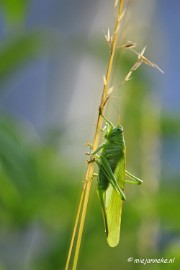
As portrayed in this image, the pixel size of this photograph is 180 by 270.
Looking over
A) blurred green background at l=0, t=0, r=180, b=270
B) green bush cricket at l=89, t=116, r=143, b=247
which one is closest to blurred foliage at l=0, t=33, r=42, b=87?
blurred green background at l=0, t=0, r=180, b=270

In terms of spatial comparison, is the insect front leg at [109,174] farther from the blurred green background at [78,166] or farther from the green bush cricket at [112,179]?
the blurred green background at [78,166]

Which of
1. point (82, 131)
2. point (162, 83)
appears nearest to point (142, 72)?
point (162, 83)

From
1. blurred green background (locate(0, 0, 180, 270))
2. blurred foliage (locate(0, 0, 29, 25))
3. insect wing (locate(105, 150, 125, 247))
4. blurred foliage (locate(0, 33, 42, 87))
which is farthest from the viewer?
blurred foliage (locate(0, 33, 42, 87))

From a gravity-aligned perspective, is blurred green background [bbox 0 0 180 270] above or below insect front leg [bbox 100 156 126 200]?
above

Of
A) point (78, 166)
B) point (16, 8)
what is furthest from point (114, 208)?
point (78, 166)

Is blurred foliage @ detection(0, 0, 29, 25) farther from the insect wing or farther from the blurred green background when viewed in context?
the insect wing

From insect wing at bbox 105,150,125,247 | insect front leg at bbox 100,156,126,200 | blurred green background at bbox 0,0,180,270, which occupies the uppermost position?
blurred green background at bbox 0,0,180,270

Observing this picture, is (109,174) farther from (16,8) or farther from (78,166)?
(78,166)

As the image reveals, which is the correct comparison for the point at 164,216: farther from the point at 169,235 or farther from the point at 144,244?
the point at 169,235

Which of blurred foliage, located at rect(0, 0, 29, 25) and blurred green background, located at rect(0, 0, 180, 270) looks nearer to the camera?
blurred foliage, located at rect(0, 0, 29, 25)


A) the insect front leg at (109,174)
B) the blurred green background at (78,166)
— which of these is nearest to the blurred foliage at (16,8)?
the blurred green background at (78,166)
